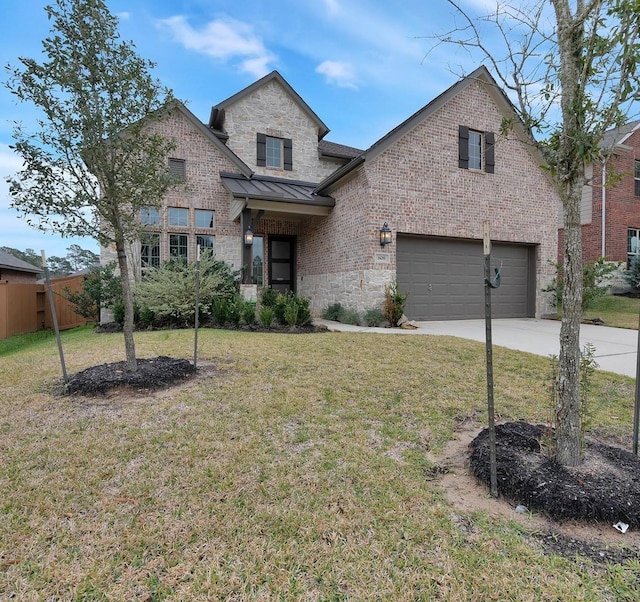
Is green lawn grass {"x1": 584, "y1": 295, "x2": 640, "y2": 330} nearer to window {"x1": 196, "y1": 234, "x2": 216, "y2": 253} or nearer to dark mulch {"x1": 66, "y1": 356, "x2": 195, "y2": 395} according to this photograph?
dark mulch {"x1": 66, "y1": 356, "x2": 195, "y2": 395}

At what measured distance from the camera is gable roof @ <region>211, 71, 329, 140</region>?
13.9 m

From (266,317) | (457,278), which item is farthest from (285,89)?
(266,317)

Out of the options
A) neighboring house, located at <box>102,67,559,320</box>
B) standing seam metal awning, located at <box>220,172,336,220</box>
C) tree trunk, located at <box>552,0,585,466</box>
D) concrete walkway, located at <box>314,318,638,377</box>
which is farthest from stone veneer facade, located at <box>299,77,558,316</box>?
tree trunk, located at <box>552,0,585,466</box>

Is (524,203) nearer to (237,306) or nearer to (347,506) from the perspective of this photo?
(237,306)

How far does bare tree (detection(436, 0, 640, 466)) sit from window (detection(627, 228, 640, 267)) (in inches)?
701

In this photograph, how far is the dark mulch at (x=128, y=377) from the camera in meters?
4.38

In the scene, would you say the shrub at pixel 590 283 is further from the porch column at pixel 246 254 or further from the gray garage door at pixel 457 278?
the porch column at pixel 246 254

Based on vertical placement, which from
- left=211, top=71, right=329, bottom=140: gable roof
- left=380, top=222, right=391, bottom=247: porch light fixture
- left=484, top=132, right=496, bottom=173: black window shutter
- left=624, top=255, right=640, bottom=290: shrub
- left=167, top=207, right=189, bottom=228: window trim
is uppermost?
left=211, top=71, right=329, bottom=140: gable roof

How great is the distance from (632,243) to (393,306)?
13.7m

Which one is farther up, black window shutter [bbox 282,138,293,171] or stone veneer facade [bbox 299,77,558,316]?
black window shutter [bbox 282,138,293,171]

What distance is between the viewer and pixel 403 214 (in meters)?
10.4

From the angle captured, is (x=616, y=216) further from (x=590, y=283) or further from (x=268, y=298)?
(x=268, y=298)

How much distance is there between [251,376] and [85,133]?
345cm

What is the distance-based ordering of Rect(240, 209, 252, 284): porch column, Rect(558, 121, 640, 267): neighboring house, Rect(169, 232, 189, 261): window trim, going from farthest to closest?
Rect(558, 121, 640, 267): neighboring house < Rect(169, 232, 189, 261): window trim < Rect(240, 209, 252, 284): porch column
